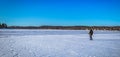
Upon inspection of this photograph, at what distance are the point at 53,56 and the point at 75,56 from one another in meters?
1.07

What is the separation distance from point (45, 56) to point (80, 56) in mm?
1705

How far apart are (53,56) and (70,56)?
830 mm

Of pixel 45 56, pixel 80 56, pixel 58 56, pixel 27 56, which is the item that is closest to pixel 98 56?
pixel 80 56

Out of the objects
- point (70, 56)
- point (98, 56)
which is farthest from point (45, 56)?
point (98, 56)

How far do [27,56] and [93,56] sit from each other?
10.4ft

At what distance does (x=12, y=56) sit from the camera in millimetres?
8680

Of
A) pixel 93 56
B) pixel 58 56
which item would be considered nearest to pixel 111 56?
pixel 93 56

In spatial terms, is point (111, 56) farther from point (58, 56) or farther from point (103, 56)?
point (58, 56)

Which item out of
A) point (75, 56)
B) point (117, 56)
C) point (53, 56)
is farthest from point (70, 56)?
point (117, 56)

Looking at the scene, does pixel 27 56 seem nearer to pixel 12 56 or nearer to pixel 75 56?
pixel 12 56

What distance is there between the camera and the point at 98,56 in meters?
8.97

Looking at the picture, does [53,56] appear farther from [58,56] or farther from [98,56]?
[98,56]

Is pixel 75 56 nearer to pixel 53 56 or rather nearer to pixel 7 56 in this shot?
pixel 53 56

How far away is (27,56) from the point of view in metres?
8.86
